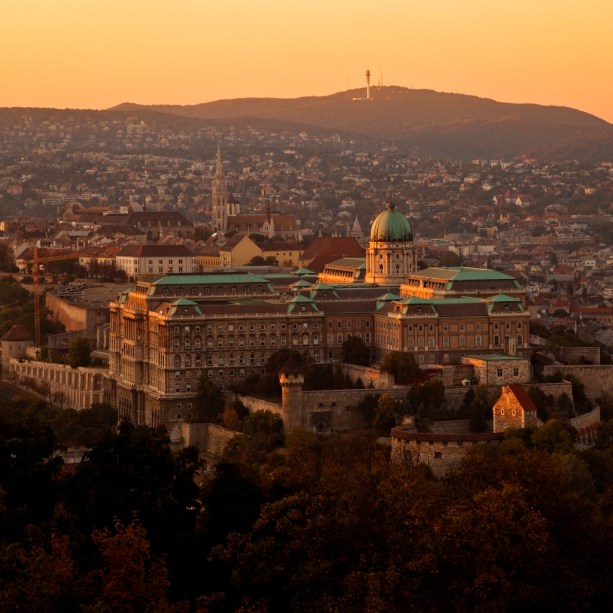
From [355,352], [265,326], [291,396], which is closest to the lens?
[291,396]

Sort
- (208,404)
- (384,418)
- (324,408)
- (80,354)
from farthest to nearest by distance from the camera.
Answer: (80,354) < (208,404) < (324,408) < (384,418)

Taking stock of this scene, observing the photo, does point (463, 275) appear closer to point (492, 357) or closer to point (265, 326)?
point (492, 357)

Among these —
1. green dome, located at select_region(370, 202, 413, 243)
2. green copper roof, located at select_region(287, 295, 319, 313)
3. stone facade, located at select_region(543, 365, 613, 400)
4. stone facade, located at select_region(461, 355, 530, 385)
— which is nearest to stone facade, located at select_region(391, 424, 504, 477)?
stone facade, located at select_region(461, 355, 530, 385)

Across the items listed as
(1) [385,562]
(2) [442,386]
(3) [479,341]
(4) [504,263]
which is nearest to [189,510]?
(1) [385,562]

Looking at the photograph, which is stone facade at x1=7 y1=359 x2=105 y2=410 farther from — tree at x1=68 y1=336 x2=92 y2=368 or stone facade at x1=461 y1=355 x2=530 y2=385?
stone facade at x1=461 y1=355 x2=530 y2=385

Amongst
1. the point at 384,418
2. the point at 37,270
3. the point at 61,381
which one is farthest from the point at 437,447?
the point at 37,270

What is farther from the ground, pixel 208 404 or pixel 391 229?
pixel 391 229

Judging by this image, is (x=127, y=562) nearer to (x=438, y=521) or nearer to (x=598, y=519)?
(x=438, y=521)

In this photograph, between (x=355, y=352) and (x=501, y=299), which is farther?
(x=355, y=352)

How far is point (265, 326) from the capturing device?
271 ft

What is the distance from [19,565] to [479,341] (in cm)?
4111

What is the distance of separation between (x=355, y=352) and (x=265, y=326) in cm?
347

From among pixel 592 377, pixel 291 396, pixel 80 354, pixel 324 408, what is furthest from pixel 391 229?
pixel 291 396

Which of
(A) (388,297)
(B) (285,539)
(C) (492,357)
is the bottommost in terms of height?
(B) (285,539)
